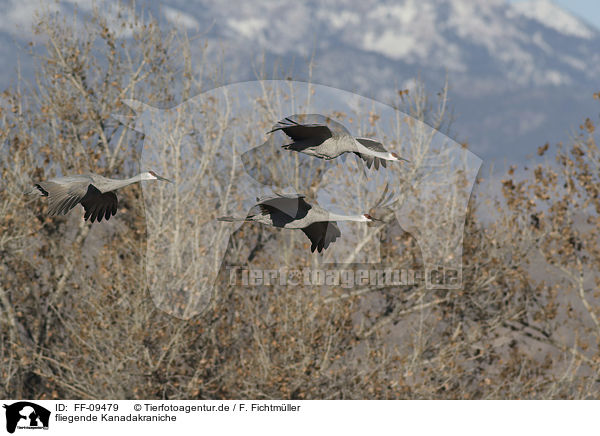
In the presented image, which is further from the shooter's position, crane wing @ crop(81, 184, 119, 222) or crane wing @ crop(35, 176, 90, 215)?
crane wing @ crop(81, 184, 119, 222)

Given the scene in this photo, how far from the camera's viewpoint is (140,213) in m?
19.3

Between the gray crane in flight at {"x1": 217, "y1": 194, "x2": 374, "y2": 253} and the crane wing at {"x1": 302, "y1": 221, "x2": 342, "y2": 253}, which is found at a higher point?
the gray crane in flight at {"x1": 217, "y1": 194, "x2": 374, "y2": 253}

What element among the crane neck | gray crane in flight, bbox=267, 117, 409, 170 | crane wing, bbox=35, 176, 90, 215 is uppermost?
gray crane in flight, bbox=267, 117, 409, 170

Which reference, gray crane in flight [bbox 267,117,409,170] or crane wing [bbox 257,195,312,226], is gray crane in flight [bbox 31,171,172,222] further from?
gray crane in flight [bbox 267,117,409,170]

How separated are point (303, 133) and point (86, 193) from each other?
926mm

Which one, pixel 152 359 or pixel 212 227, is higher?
pixel 212 227

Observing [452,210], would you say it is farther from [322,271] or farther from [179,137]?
[179,137]

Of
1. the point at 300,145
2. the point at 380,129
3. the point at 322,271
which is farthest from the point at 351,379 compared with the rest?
the point at 300,145

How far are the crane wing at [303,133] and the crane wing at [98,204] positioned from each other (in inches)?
30.6

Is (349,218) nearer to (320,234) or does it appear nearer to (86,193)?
(320,234)

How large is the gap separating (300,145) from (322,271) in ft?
50.8

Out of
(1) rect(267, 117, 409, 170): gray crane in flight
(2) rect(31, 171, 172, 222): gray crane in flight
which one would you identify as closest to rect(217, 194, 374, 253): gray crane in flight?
(1) rect(267, 117, 409, 170): gray crane in flight

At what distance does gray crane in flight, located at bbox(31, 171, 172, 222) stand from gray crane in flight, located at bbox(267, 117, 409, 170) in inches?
22.9

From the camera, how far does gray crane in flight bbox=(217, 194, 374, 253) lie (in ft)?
9.95
